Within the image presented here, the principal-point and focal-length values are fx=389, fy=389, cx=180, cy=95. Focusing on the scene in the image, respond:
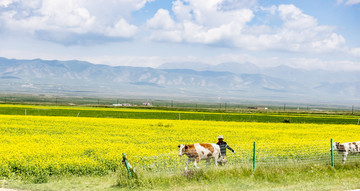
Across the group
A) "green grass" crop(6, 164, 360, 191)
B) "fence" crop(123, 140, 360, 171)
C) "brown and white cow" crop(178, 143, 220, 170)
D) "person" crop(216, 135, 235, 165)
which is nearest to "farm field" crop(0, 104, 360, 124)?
"fence" crop(123, 140, 360, 171)

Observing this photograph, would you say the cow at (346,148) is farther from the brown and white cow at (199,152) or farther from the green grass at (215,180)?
the brown and white cow at (199,152)

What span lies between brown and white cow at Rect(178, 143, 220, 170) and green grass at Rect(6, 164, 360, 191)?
62cm

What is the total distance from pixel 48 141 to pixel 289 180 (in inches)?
579

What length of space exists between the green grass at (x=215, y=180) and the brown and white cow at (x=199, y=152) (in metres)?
0.62

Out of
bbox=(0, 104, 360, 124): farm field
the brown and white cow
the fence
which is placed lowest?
the fence

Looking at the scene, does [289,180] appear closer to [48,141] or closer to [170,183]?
[170,183]

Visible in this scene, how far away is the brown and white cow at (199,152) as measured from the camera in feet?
48.3

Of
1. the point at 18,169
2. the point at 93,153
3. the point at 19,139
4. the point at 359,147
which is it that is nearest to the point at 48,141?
the point at 19,139

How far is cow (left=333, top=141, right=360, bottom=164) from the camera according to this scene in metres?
18.2

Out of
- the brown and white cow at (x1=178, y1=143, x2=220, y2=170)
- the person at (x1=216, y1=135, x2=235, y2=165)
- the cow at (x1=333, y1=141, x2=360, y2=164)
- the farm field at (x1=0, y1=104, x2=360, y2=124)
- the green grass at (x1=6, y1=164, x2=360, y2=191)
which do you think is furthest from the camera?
the farm field at (x1=0, y1=104, x2=360, y2=124)

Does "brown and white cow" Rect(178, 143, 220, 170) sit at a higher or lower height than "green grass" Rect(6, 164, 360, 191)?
higher

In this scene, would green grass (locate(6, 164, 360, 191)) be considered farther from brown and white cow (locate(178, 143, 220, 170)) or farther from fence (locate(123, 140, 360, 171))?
fence (locate(123, 140, 360, 171))

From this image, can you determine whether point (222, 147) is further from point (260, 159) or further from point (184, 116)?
point (184, 116)

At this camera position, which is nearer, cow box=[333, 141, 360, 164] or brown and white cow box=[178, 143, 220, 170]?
brown and white cow box=[178, 143, 220, 170]
